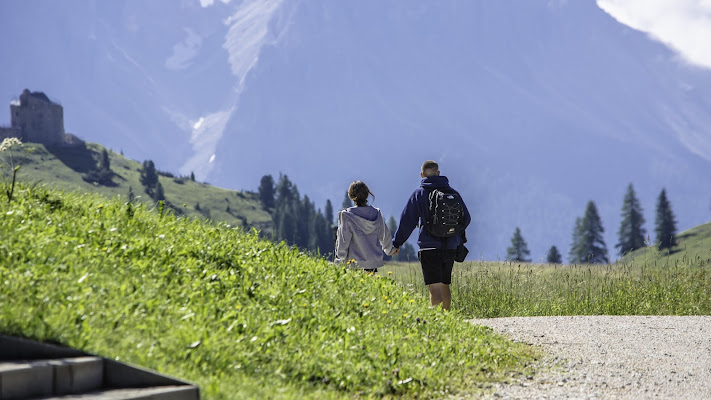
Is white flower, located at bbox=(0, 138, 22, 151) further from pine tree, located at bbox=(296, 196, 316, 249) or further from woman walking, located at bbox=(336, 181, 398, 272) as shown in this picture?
pine tree, located at bbox=(296, 196, 316, 249)

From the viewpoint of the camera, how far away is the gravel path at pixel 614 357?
739cm

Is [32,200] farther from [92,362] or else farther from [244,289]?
[92,362]

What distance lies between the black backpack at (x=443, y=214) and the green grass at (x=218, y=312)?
3.70ft

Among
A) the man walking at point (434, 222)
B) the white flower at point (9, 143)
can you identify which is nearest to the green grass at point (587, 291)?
the man walking at point (434, 222)

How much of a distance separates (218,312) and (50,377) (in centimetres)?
209

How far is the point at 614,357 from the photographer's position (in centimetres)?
895

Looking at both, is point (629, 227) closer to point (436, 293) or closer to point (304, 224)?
point (304, 224)

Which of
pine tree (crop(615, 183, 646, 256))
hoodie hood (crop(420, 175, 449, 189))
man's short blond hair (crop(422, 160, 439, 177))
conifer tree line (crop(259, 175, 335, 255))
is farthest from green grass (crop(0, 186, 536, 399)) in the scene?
conifer tree line (crop(259, 175, 335, 255))

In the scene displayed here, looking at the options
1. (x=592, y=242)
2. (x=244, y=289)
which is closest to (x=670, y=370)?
(x=244, y=289)

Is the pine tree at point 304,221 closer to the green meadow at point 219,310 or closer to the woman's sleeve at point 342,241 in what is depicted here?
the woman's sleeve at point 342,241

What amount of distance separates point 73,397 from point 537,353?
234 inches

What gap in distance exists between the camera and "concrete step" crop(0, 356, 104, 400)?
198 inches

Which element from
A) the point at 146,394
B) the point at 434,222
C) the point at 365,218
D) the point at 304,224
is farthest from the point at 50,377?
the point at 304,224

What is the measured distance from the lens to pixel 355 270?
10578mm
